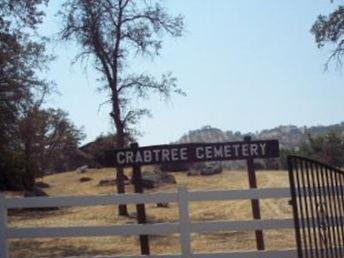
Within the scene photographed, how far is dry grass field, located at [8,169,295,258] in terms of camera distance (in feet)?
50.4

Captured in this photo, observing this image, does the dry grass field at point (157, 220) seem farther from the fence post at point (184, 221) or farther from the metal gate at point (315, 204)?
the metal gate at point (315, 204)

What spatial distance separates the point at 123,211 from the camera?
78.1 ft

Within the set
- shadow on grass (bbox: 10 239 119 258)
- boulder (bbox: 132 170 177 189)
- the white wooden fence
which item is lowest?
shadow on grass (bbox: 10 239 119 258)

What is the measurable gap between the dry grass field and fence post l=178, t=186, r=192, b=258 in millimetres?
4149

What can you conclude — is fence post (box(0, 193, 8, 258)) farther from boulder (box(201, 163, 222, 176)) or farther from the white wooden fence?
boulder (box(201, 163, 222, 176))

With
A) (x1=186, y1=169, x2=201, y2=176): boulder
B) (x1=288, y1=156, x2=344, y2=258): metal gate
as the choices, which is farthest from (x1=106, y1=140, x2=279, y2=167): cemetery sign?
(x1=186, y1=169, x2=201, y2=176): boulder

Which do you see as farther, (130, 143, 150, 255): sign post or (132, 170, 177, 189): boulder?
(132, 170, 177, 189): boulder

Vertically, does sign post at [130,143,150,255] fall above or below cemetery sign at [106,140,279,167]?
below

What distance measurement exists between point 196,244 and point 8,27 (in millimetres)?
11156

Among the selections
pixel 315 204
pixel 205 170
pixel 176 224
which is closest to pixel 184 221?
pixel 176 224

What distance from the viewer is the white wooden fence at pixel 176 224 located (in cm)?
1048

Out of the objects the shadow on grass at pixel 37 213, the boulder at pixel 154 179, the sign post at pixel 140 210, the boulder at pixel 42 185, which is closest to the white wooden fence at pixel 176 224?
the sign post at pixel 140 210

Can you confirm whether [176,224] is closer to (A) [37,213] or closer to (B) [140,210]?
(B) [140,210]

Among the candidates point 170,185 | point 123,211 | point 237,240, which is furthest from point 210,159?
point 170,185
